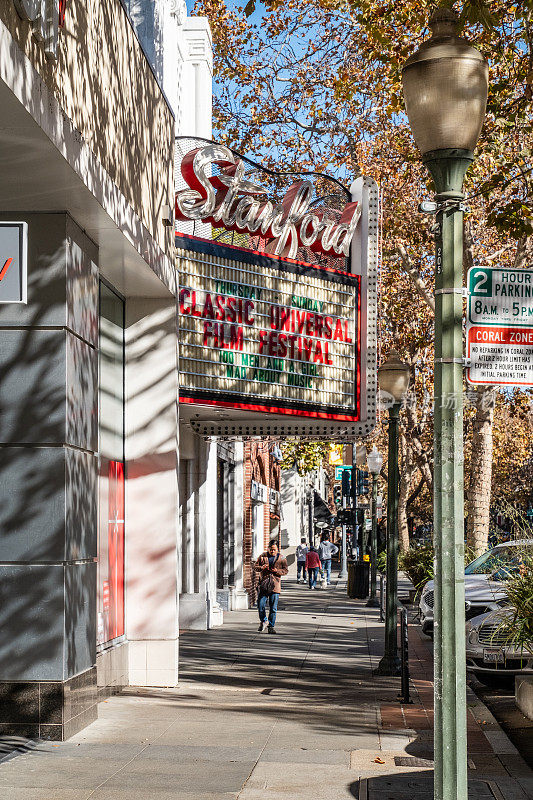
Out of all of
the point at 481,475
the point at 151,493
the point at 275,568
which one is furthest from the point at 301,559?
the point at 151,493

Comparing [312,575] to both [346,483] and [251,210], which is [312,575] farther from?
[251,210]

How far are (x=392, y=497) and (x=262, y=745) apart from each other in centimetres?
652

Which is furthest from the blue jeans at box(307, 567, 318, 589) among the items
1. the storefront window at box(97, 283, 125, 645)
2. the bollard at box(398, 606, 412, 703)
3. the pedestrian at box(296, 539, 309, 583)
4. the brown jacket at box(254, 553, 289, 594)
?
the bollard at box(398, 606, 412, 703)

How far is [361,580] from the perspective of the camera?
34.5m

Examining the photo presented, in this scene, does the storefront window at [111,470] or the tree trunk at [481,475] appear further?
the tree trunk at [481,475]

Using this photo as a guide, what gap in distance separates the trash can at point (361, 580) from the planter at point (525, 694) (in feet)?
76.4

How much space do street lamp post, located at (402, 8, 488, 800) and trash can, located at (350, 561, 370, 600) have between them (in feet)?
94.1

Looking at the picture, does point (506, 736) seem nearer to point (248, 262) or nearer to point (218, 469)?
point (248, 262)

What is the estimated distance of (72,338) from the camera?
9.90m

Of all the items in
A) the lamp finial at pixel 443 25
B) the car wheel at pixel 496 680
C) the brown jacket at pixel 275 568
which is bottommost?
the car wheel at pixel 496 680

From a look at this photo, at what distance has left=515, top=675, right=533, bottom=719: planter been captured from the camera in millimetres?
10275

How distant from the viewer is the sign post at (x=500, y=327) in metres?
5.55

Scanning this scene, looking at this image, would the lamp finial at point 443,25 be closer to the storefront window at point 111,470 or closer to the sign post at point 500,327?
the sign post at point 500,327

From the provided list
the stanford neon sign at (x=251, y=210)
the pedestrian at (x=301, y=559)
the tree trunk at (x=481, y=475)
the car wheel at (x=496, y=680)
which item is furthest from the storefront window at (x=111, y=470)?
the pedestrian at (x=301, y=559)
